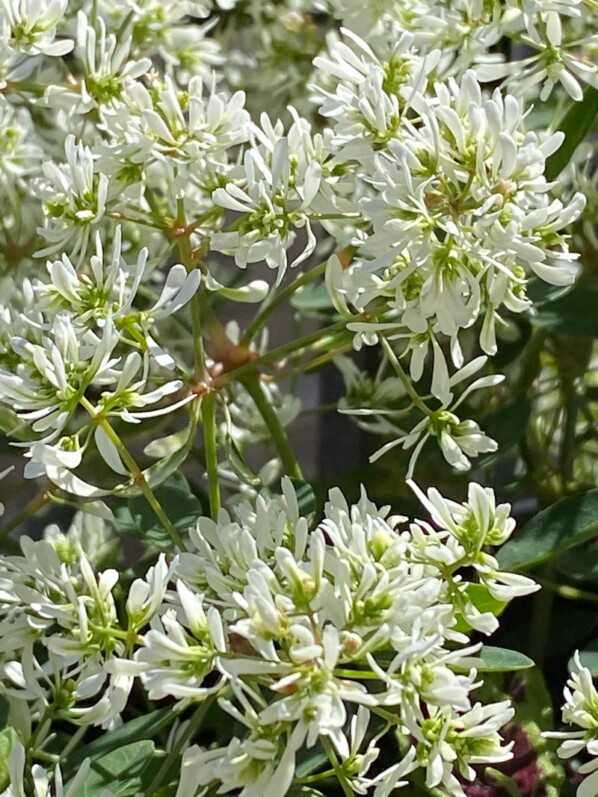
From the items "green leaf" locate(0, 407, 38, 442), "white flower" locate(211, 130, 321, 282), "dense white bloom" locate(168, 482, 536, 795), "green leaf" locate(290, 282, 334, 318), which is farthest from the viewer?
"green leaf" locate(290, 282, 334, 318)

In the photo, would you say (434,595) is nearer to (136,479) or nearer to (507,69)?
(136,479)

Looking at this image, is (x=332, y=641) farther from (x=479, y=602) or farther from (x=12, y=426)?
(x=12, y=426)

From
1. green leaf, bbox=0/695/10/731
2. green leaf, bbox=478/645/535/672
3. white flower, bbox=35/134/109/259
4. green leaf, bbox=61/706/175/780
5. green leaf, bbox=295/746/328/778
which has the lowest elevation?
green leaf, bbox=0/695/10/731

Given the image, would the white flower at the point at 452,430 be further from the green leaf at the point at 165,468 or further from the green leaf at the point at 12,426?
the green leaf at the point at 12,426

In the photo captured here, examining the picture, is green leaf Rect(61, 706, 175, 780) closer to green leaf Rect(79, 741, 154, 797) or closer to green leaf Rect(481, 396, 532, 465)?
green leaf Rect(79, 741, 154, 797)

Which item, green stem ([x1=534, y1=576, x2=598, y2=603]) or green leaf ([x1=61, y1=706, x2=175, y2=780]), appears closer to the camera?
green leaf ([x1=61, y1=706, x2=175, y2=780])

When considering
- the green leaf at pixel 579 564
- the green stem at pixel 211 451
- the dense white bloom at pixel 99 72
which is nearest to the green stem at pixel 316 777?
the green stem at pixel 211 451

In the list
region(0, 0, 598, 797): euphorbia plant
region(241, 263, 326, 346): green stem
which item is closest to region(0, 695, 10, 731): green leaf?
region(0, 0, 598, 797): euphorbia plant

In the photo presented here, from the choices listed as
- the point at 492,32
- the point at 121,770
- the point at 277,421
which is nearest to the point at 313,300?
the point at 277,421
